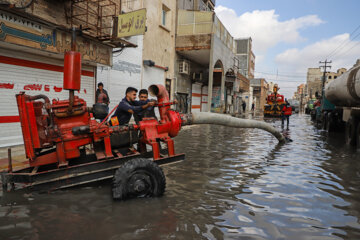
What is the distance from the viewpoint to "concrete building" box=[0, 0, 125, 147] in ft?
21.9

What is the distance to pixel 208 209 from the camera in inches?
133

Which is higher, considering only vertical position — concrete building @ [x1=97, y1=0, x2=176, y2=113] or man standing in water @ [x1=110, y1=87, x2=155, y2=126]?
concrete building @ [x1=97, y1=0, x2=176, y2=113]

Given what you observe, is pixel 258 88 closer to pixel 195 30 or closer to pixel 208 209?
pixel 195 30

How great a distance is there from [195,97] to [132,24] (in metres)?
14.5

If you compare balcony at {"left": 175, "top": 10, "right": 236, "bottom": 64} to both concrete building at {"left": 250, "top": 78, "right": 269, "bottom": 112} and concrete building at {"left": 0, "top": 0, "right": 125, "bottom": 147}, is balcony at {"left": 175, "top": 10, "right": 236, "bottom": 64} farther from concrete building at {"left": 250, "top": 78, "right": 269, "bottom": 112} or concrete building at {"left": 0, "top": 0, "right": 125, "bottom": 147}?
concrete building at {"left": 250, "top": 78, "right": 269, "bottom": 112}

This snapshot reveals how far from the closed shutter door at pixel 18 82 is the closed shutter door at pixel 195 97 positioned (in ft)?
48.9

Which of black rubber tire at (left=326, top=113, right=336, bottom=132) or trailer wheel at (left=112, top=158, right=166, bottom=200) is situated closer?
trailer wheel at (left=112, top=158, right=166, bottom=200)

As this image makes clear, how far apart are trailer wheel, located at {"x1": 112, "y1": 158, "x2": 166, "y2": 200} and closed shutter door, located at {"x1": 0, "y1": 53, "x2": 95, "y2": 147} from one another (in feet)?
18.0

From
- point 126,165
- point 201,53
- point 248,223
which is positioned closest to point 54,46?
point 126,165

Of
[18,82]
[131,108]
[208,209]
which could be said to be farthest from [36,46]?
[208,209]

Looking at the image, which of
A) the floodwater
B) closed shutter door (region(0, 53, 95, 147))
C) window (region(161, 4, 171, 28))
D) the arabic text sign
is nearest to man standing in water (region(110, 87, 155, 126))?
the floodwater

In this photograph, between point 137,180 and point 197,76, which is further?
point 197,76

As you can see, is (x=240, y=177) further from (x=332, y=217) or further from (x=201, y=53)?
(x=201, y=53)

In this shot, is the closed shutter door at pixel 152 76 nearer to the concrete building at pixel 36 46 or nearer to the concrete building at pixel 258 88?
the concrete building at pixel 36 46
